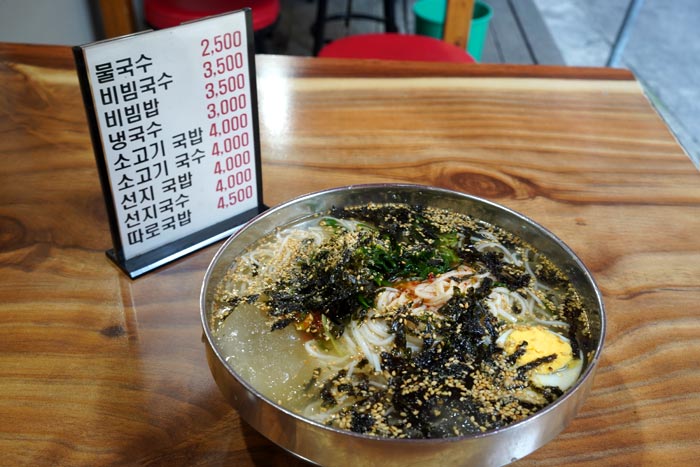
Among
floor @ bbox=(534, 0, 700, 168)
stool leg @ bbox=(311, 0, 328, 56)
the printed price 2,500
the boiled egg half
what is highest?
the printed price 2,500

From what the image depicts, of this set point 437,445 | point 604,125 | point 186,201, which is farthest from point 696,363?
point 186,201

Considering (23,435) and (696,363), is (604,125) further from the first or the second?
(23,435)

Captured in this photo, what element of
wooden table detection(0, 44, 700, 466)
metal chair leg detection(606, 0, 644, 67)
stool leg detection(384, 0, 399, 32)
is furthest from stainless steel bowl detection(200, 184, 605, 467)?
stool leg detection(384, 0, 399, 32)

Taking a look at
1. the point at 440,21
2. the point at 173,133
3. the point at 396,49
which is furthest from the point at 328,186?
the point at 440,21

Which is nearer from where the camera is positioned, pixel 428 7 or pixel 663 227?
pixel 663 227

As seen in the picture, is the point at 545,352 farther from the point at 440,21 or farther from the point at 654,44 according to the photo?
the point at 654,44

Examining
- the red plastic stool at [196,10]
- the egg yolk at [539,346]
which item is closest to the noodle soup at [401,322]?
the egg yolk at [539,346]

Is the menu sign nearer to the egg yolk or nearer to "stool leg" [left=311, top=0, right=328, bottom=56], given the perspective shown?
the egg yolk
